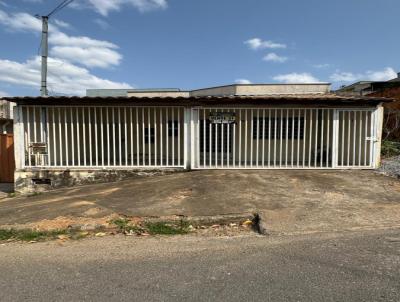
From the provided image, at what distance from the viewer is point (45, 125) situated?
10.2 meters

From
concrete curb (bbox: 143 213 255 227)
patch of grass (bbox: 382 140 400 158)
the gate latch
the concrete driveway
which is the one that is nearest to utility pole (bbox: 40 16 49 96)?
the concrete driveway

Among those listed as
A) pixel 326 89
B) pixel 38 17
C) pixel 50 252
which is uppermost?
pixel 38 17

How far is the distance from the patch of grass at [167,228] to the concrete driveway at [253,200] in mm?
451

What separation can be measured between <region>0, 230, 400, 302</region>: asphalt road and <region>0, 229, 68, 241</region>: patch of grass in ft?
0.99

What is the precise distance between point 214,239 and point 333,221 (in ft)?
7.06

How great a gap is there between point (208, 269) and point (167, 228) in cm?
182

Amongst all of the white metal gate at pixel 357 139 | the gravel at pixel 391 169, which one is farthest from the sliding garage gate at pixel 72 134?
the gravel at pixel 391 169

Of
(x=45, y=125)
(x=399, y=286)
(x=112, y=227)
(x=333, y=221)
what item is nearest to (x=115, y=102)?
(x=45, y=125)

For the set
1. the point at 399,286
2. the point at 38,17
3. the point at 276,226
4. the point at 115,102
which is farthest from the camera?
the point at 38,17

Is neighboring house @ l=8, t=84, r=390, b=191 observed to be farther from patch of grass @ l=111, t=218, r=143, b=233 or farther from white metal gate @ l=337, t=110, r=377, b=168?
patch of grass @ l=111, t=218, r=143, b=233

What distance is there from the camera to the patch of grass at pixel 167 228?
532 cm

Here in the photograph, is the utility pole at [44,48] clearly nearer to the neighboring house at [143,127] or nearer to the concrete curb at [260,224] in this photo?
the neighboring house at [143,127]

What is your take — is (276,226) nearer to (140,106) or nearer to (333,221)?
(333,221)

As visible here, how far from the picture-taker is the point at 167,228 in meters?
5.46
